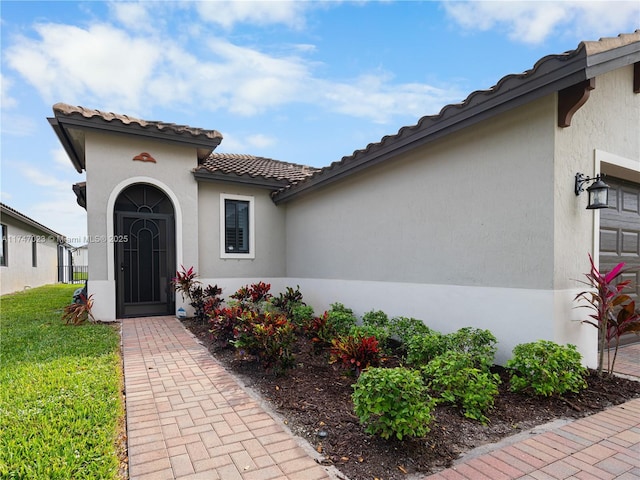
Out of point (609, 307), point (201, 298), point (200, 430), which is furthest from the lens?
point (201, 298)

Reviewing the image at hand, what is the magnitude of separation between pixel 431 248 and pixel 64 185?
11.6 metres

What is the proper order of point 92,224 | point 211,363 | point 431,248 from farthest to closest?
point 92,224 → point 431,248 → point 211,363

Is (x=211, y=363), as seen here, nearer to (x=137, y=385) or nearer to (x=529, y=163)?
(x=137, y=385)

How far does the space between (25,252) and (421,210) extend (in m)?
19.9

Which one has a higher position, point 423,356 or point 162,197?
point 162,197

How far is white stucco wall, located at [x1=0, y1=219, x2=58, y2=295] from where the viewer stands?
48.2 feet

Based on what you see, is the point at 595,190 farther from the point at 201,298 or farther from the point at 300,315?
the point at 201,298

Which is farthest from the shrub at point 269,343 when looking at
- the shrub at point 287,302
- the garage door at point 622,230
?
the garage door at point 622,230

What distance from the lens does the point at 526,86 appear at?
3.95 meters

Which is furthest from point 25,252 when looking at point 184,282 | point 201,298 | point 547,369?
point 547,369

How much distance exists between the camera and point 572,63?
3.55 metres

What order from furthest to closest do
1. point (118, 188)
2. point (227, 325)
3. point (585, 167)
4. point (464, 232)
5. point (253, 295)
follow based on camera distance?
point (118, 188), point (253, 295), point (227, 325), point (464, 232), point (585, 167)

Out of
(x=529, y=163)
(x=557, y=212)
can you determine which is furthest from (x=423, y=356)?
(x=529, y=163)

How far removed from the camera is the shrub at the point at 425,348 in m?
4.40
